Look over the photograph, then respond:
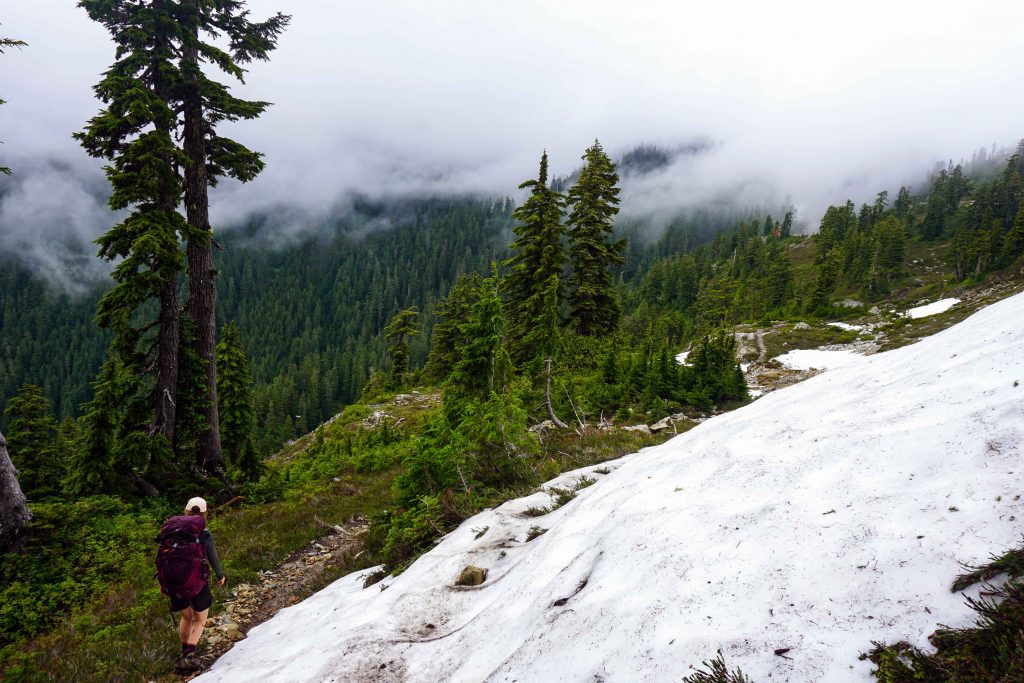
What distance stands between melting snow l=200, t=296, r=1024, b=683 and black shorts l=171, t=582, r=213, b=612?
81 centimetres

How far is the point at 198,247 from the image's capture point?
A: 1250 cm

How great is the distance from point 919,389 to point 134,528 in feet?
46.9

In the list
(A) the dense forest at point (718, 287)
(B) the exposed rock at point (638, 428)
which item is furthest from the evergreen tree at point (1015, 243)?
(B) the exposed rock at point (638, 428)

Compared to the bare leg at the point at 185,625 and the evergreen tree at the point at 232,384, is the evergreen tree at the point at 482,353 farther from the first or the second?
the evergreen tree at the point at 232,384

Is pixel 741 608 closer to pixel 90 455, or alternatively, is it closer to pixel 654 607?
pixel 654 607

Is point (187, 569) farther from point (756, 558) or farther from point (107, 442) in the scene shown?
point (107, 442)

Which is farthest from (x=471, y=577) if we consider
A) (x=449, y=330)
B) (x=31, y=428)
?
(x=449, y=330)

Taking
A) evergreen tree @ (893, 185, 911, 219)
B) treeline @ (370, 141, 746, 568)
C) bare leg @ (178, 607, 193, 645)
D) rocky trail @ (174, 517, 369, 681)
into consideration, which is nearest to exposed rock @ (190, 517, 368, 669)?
rocky trail @ (174, 517, 369, 681)

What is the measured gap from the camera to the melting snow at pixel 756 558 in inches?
107

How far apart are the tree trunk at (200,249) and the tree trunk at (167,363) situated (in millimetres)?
900

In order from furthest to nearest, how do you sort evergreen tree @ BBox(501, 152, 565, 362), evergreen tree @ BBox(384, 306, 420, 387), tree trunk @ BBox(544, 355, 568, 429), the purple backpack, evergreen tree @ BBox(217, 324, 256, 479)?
evergreen tree @ BBox(384, 306, 420, 387) < evergreen tree @ BBox(217, 324, 256, 479) < evergreen tree @ BBox(501, 152, 565, 362) < tree trunk @ BBox(544, 355, 568, 429) < the purple backpack

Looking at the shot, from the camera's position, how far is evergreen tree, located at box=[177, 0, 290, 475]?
40.1ft

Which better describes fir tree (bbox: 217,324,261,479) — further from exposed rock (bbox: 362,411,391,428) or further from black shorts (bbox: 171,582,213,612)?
black shorts (bbox: 171,582,213,612)

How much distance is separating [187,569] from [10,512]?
18.6 ft
